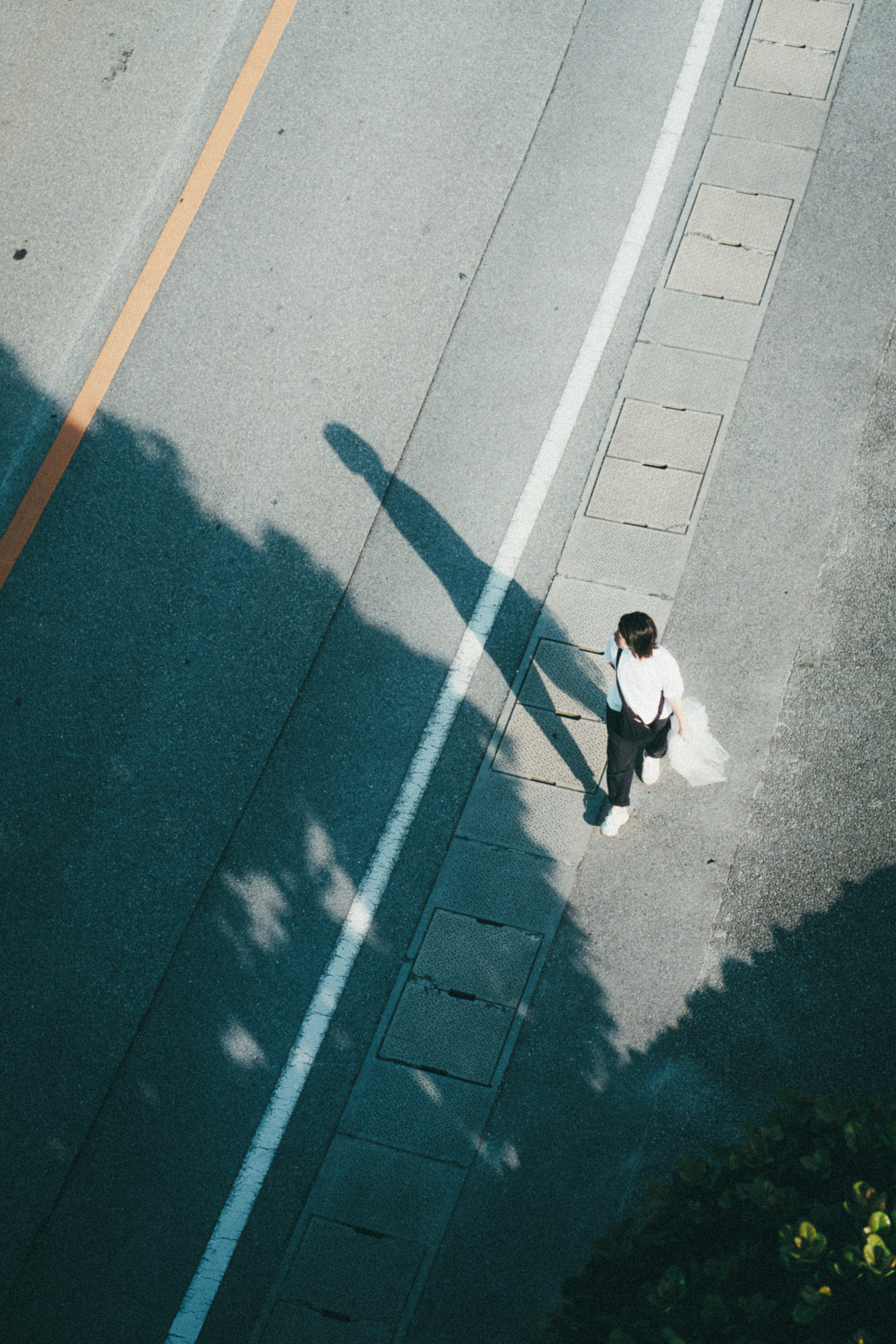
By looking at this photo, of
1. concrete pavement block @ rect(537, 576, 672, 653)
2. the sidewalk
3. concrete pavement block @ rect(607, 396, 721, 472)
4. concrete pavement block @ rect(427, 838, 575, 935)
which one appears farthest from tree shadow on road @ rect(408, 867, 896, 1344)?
concrete pavement block @ rect(607, 396, 721, 472)

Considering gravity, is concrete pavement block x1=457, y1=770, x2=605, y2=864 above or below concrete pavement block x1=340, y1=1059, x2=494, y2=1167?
above

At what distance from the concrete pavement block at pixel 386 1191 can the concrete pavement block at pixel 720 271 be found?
5860mm

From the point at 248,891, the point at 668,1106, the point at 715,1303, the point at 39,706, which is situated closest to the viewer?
the point at 715,1303

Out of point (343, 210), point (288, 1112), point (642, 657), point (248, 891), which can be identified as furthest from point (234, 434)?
point (288, 1112)

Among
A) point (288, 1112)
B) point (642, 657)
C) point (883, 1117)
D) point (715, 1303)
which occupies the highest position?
point (642, 657)

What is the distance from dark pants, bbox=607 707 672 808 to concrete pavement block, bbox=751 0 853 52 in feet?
18.2

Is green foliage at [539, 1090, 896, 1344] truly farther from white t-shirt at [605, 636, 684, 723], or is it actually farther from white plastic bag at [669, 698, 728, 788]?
white plastic bag at [669, 698, 728, 788]

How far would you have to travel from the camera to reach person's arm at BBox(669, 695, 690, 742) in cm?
541

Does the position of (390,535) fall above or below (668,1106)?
above

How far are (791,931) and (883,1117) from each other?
2.12 metres

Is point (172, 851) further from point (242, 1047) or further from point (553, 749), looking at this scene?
point (553, 749)

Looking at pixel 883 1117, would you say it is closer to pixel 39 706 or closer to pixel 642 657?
pixel 642 657

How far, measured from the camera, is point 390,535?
6895mm

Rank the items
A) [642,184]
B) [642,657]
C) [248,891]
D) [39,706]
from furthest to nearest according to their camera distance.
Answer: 1. [642,184]
2. [39,706]
3. [248,891]
4. [642,657]
